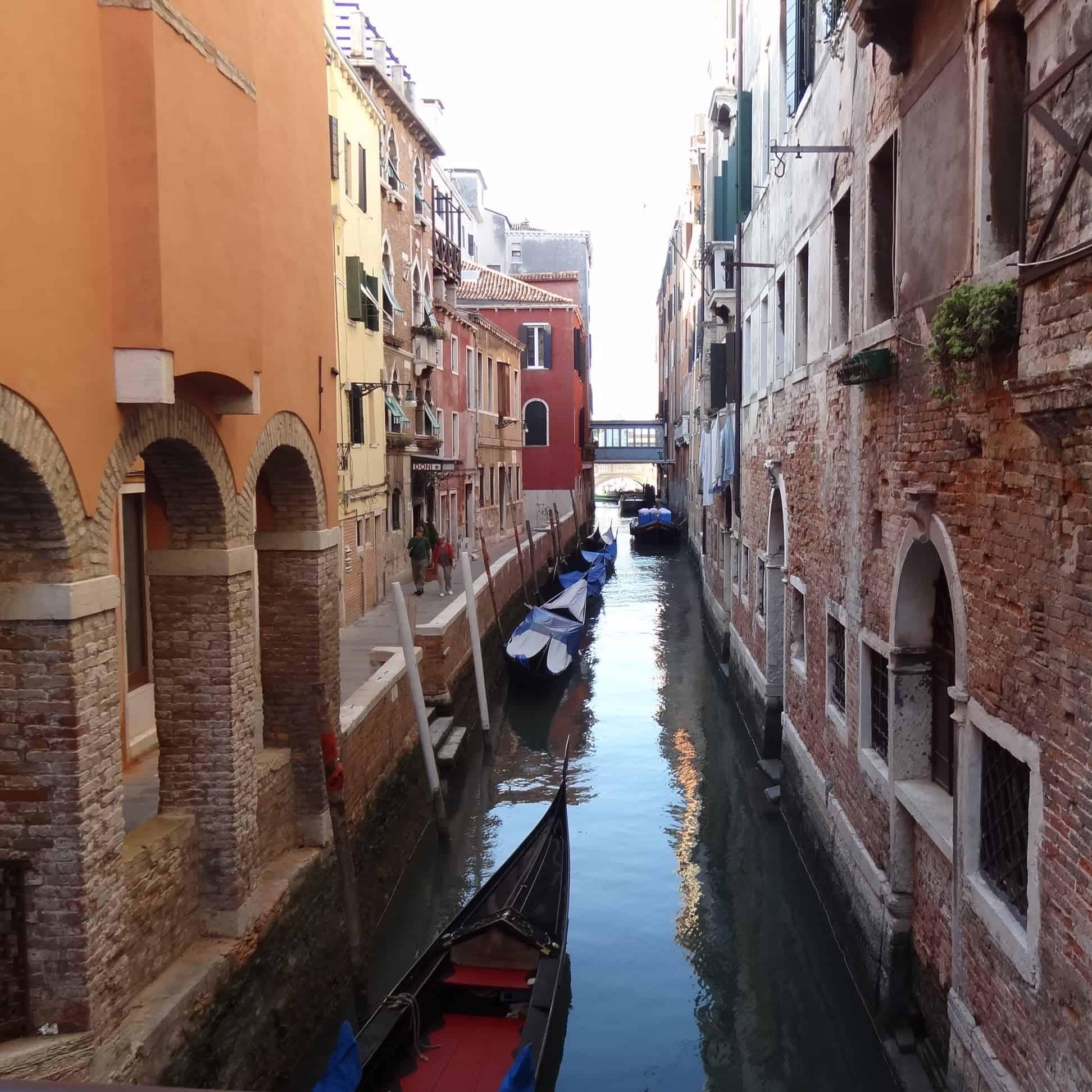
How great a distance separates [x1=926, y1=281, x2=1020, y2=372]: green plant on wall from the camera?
3.89 m

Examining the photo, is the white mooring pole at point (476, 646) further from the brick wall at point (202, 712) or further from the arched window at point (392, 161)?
the arched window at point (392, 161)

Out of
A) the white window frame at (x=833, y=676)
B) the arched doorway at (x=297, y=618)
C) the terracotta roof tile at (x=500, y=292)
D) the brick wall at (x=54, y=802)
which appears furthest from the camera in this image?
the terracotta roof tile at (x=500, y=292)

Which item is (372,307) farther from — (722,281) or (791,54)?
(791,54)

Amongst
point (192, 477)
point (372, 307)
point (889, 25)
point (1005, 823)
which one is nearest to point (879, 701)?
point (1005, 823)

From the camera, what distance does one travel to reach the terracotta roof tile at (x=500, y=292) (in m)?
32.0

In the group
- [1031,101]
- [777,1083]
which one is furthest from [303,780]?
[1031,101]

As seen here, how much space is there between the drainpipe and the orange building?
26.1ft

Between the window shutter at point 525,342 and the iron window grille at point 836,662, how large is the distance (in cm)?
2567

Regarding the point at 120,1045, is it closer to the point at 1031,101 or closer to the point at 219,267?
the point at 219,267

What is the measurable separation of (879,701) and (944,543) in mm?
1756

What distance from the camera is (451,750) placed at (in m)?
10.4

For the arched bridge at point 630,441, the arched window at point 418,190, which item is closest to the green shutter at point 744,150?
the arched window at point 418,190

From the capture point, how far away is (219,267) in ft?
15.2

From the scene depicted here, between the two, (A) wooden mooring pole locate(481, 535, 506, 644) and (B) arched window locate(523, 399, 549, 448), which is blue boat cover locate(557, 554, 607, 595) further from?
(B) arched window locate(523, 399, 549, 448)
